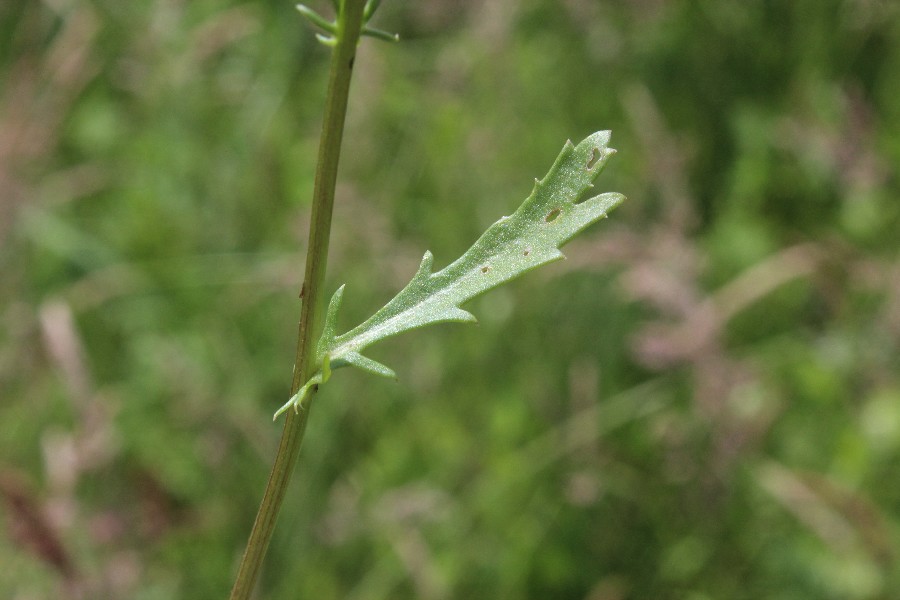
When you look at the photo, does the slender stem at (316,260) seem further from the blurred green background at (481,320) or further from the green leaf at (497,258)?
the blurred green background at (481,320)

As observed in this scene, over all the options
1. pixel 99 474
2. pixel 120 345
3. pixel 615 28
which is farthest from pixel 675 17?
pixel 99 474

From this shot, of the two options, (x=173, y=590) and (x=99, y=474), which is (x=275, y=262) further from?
(x=173, y=590)

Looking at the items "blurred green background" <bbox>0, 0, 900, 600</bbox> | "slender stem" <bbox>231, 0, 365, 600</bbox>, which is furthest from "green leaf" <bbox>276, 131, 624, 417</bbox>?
"blurred green background" <bbox>0, 0, 900, 600</bbox>

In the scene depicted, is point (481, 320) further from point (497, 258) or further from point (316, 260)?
point (316, 260)

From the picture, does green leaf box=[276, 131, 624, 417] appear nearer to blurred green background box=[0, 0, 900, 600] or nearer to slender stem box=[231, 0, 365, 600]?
slender stem box=[231, 0, 365, 600]

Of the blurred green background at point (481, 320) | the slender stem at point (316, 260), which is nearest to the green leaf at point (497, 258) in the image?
the slender stem at point (316, 260)
